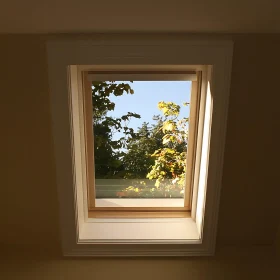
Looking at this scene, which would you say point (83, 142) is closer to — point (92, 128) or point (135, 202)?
point (92, 128)

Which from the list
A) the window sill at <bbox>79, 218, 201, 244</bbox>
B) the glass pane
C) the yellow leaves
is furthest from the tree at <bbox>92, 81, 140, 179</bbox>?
the window sill at <bbox>79, 218, 201, 244</bbox>

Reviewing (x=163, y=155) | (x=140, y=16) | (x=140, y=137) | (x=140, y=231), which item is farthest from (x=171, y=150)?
(x=140, y=16)

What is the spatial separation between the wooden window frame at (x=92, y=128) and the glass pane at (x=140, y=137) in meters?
0.03

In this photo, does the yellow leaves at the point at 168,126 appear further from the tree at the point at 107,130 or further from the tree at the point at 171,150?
the tree at the point at 107,130

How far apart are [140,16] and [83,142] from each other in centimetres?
79

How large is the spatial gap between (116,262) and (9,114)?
927 mm

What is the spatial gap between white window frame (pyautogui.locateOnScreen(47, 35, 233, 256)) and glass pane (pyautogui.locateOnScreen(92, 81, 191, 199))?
0.10m

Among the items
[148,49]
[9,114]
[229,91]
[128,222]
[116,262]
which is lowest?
[116,262]

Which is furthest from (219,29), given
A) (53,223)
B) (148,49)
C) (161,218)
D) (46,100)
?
(53,223)

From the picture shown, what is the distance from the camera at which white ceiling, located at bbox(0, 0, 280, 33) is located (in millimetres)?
1261

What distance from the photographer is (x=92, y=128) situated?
1.89 m

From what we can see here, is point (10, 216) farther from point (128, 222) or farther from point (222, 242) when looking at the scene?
point (222, 242)

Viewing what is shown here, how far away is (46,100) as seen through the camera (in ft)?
5.26

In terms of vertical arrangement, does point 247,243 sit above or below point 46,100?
below
